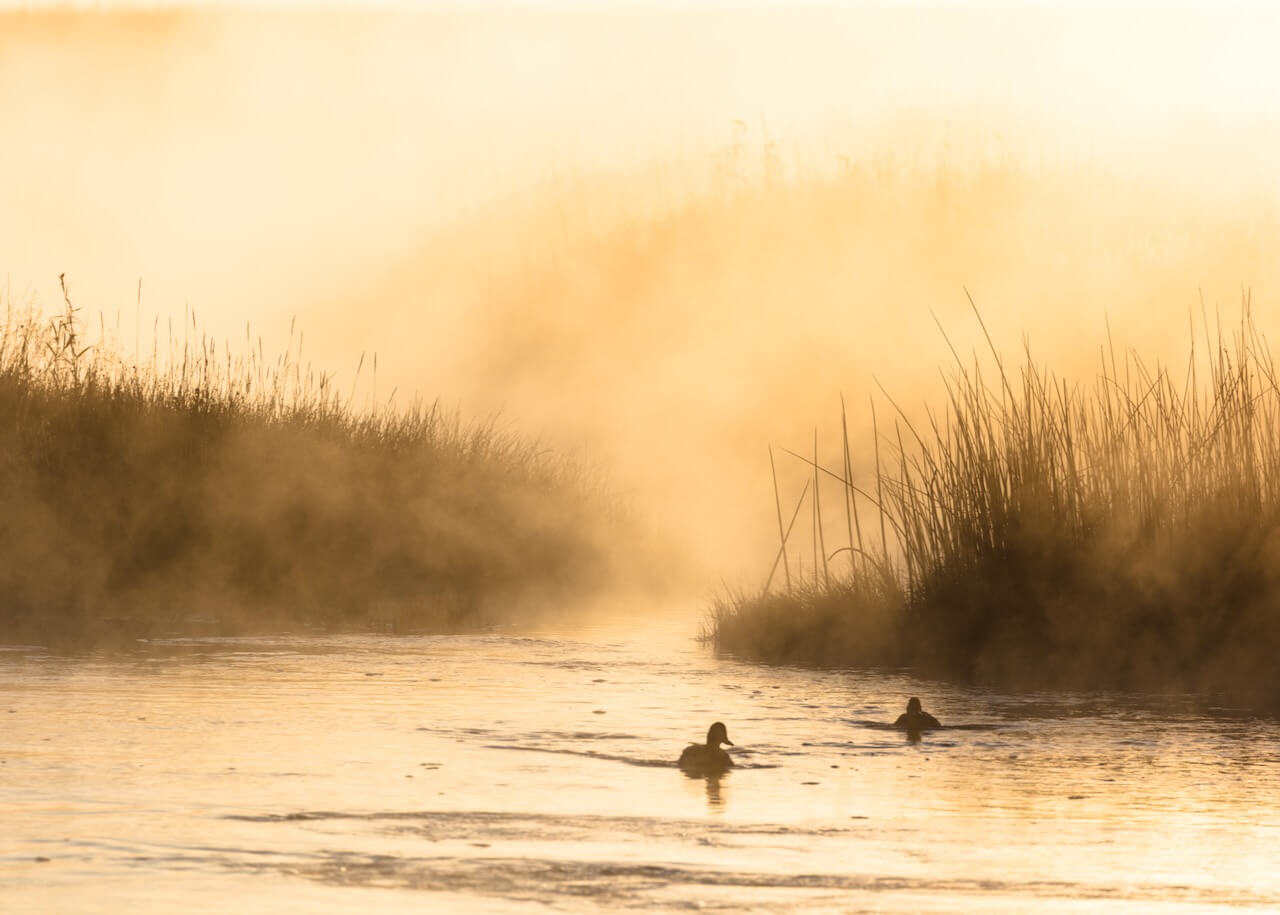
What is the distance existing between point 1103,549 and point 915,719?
3.92m

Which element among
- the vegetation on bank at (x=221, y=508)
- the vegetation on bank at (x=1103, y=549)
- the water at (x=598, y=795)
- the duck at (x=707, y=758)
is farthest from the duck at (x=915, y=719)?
the vegetation on bank at (x=221, y=508)

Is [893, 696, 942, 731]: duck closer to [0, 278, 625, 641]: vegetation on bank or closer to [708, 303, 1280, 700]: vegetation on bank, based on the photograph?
[708, 303, 1280, 700]: vegetation on bank

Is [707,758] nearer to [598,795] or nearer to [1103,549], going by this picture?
[598,795]

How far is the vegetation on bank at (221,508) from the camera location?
2120 centimetres

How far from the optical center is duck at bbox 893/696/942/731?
12.3m

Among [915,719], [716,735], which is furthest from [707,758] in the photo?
[915,719]

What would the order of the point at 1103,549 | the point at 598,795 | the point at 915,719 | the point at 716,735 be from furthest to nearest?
the point at 1103,549, the point at 915,719, the point at 716,735, the point at 598,795

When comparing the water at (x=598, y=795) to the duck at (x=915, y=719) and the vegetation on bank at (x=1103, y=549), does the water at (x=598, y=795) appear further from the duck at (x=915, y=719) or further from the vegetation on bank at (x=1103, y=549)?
the vegetation on bank at (x=1103, y=549)

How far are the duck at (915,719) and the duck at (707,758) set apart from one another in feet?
5.74

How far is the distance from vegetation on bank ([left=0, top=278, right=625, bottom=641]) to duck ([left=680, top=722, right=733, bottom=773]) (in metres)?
9.24

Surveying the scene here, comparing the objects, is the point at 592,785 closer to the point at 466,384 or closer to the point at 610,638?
the point at 610,638

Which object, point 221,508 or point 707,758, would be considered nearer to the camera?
point 707,758

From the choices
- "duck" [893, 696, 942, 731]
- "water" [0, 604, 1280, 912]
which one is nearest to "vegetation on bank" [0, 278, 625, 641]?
"water" [0, 604, 1280, 912]

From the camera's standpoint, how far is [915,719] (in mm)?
12297
